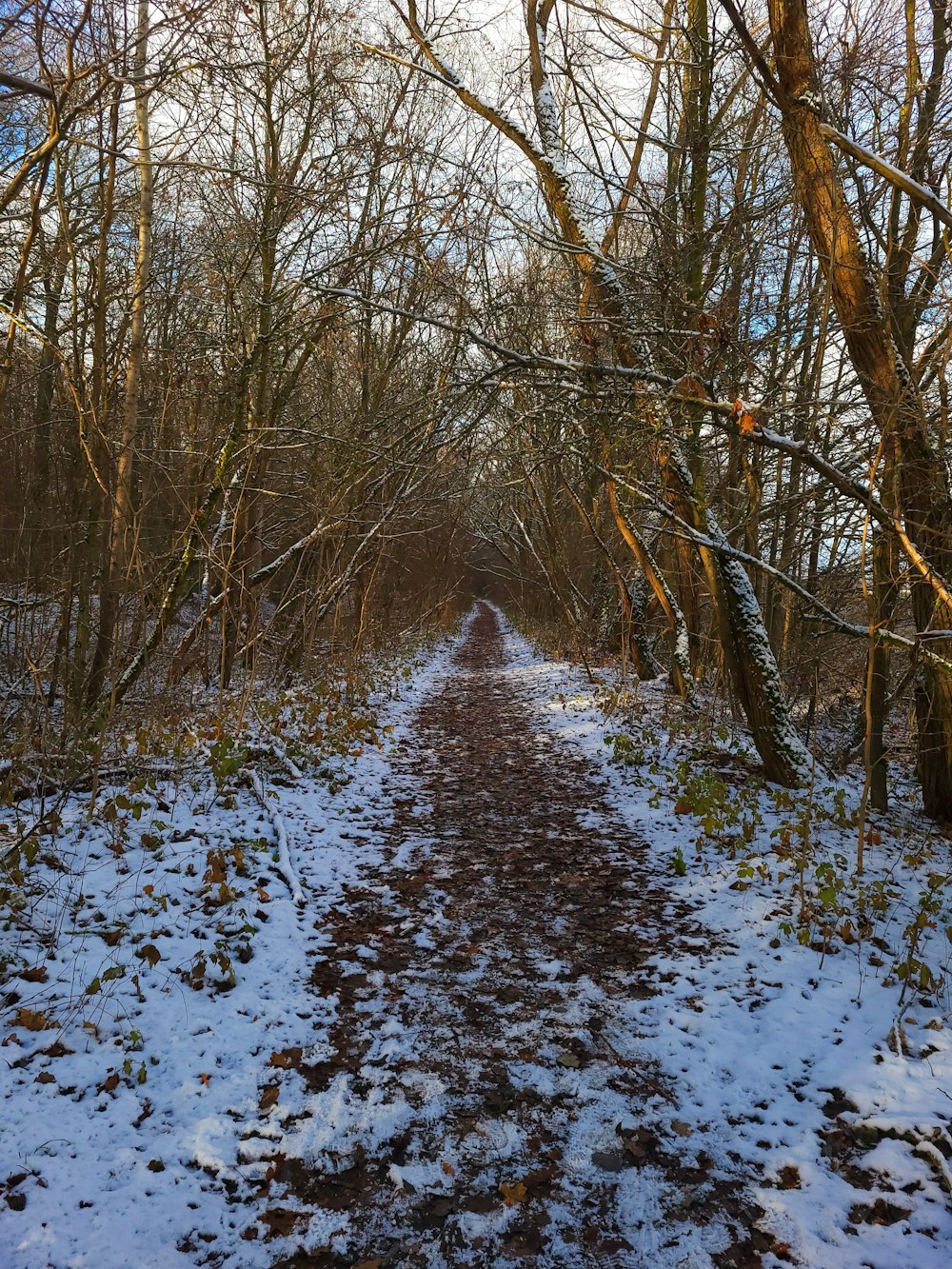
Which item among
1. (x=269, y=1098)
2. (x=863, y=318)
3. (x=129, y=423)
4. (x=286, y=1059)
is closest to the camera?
(x=269, y=1098)

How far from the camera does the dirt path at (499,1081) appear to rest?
8.27 feet

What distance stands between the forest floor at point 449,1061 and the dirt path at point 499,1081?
14 mm

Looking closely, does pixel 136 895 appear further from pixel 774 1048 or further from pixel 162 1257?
pixel 774 1048

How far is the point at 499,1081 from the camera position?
10.7ft

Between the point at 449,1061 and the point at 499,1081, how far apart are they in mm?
265

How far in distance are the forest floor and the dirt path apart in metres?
0.01

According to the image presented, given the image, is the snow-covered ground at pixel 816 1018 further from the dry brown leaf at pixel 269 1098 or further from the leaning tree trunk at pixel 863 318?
Result: the dry brown leaf at pixel 269 1098

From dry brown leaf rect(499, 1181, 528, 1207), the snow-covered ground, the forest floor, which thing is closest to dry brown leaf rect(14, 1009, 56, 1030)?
the forest floor

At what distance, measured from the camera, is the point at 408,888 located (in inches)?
208

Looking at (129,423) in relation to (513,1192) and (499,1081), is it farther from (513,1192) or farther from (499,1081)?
(513,1192)

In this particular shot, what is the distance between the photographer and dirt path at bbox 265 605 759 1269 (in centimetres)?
252

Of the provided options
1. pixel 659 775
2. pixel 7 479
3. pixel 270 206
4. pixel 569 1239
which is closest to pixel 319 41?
pixel 270 206

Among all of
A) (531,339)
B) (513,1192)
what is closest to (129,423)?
(531,339)

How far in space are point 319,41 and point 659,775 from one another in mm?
9799
